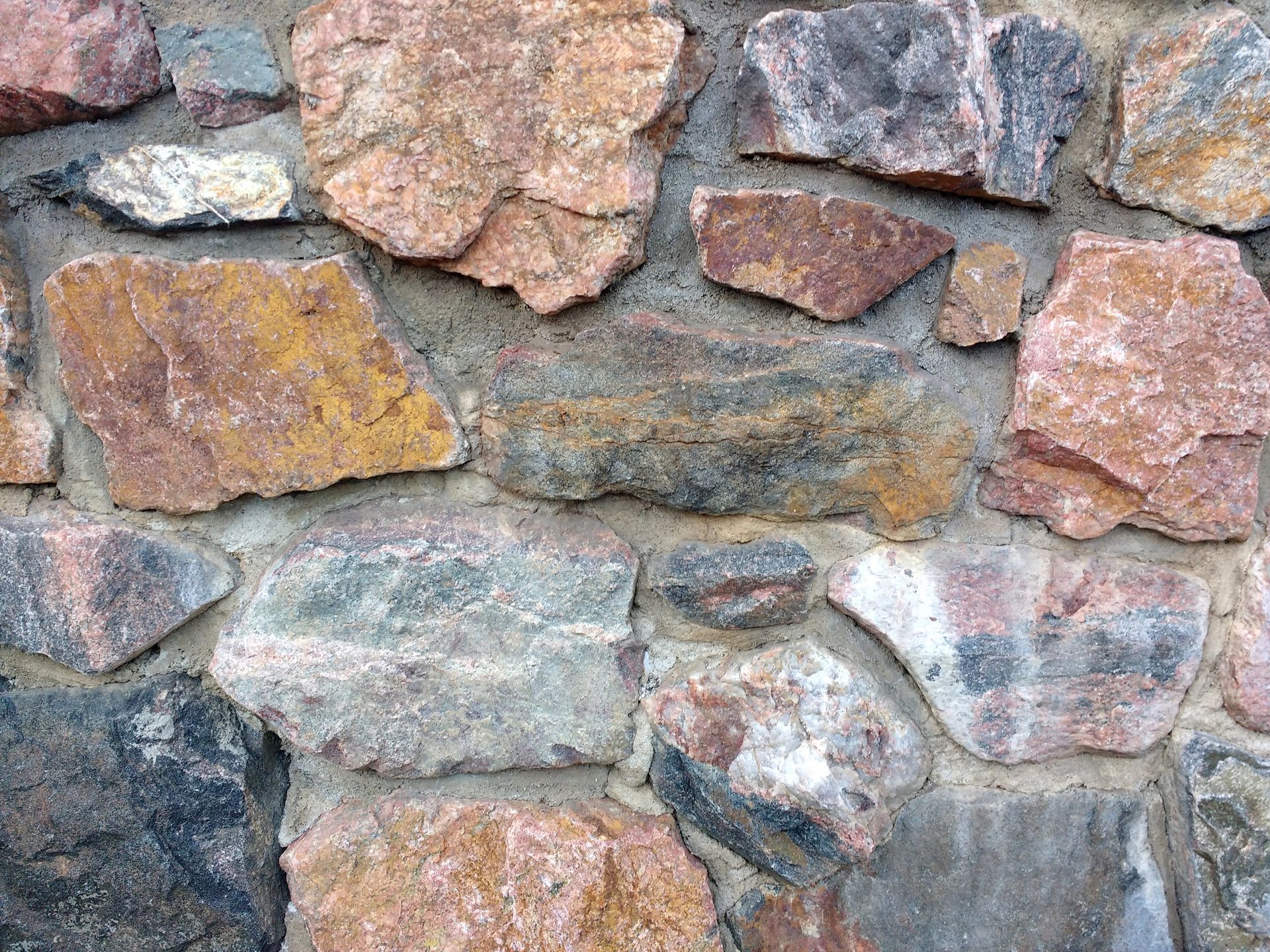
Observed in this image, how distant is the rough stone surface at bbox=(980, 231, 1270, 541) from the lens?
2.23 ft

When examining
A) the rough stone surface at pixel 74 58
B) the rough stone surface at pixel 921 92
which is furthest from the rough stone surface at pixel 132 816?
the rough stone surface at pixel 921 92

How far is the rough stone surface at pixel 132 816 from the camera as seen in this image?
81 cm

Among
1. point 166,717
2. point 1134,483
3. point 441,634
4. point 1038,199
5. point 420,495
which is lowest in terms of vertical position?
point 166,717

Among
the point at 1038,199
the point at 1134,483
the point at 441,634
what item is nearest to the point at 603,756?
the point at 441,634

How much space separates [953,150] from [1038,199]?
0.11 m

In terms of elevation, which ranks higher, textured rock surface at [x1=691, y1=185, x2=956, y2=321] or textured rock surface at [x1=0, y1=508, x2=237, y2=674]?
textured rock surface at [x1=691, y1=185, x2=956, y2=321]

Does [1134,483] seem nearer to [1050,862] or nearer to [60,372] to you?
[1050,862]

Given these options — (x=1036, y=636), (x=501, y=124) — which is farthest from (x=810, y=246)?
(x=1036, y=636)

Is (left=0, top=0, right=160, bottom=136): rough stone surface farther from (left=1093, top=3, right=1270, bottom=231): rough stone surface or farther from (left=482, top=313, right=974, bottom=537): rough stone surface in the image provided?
(left=1093, top=3, right=1270, bottom=231): rough stone surface

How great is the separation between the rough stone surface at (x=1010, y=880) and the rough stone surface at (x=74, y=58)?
0.99 m

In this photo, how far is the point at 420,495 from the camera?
0.81 meters

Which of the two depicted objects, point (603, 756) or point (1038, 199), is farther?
point (603, 756)

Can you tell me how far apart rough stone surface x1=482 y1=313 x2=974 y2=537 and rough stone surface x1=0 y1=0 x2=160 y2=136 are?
0.42 meters

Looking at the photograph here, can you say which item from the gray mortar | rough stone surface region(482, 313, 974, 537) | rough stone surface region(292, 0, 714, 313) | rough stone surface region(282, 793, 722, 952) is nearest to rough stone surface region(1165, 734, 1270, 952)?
the gray mortar
